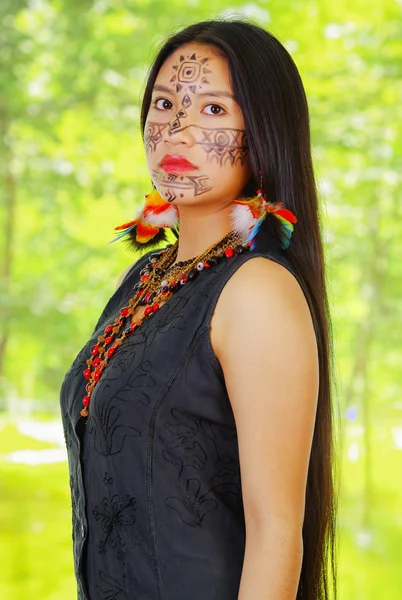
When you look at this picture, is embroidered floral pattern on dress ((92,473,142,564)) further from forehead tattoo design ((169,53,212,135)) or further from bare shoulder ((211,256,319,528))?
forehead tattoo design ((169,53,212,135))

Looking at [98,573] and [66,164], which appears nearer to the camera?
[98,573]

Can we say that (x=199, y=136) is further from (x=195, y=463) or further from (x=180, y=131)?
(x=195, y=463)

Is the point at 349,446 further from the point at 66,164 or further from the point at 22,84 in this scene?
the point at 22,84

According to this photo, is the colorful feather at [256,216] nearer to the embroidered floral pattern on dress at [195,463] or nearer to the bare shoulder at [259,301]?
the bare shoulder at [259,301]

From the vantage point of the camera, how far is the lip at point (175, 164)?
1.30 m

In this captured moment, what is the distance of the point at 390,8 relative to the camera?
3.90 metres

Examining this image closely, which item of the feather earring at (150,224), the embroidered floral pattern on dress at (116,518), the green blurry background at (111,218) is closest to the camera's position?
the embroidered floral pattern on dress at (116,518)

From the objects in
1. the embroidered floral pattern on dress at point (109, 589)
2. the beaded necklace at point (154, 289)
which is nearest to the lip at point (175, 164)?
the beaded necklace at point (154, 289)

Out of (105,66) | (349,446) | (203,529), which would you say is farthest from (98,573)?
(105,66)

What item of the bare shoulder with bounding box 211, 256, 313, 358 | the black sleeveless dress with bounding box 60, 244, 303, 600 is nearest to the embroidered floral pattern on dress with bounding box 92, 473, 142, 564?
the black sleeveless dress with bounding box 60, 244, 303, 600

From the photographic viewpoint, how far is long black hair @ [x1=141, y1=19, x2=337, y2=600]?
1.26m

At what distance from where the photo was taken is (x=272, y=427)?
3.64ft

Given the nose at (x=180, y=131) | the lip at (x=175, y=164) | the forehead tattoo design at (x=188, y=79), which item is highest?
the forehead tattoo design at (x=188, y=79)

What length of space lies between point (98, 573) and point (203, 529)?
184mm
